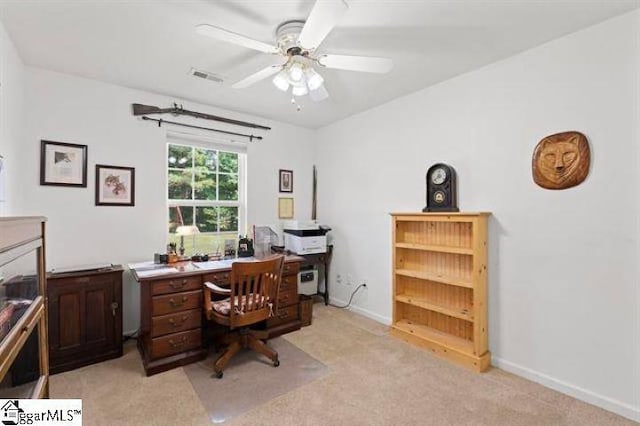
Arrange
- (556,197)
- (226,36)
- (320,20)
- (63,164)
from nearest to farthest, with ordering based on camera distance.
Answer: (320,20) < (226,36) < (556,197) < (63,164)

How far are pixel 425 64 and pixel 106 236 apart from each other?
3.20 m

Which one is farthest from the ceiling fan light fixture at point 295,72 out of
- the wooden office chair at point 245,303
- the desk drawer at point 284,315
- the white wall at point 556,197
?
the desk drawer at point 284,315

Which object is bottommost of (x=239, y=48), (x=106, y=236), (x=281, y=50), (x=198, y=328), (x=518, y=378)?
(x=518, y=378)

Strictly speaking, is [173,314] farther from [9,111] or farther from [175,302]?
[9,111]

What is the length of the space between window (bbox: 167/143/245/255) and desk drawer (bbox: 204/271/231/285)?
28.4 inches

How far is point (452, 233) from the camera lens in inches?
106

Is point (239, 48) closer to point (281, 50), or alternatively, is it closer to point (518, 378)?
point (281, 50)

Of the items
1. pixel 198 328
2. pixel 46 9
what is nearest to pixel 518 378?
pixel 198 328

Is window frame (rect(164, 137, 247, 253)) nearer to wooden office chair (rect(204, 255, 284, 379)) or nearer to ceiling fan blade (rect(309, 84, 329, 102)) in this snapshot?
wooden office chair (rect(204, 255, 284, 379))

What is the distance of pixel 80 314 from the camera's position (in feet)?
7.67

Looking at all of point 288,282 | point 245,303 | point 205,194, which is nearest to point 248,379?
point 245,303

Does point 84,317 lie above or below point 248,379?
above

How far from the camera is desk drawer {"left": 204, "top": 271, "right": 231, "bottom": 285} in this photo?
256cm

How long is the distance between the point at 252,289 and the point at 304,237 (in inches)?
51.7
